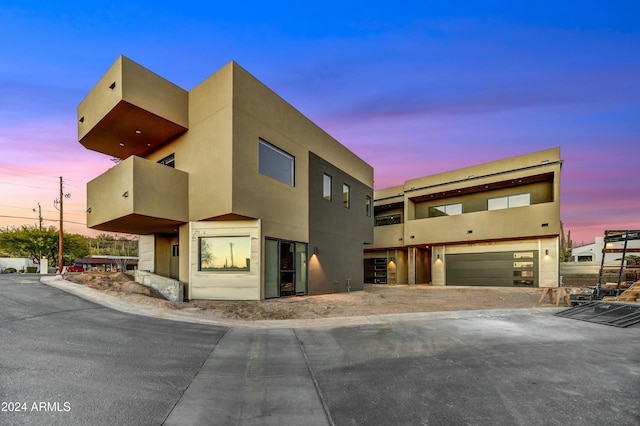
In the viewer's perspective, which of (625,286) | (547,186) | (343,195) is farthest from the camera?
(547,186)

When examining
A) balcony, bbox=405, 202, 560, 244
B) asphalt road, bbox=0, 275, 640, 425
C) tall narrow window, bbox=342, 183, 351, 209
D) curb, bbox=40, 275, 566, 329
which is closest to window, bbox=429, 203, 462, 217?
balcony, bbox=405, 202, 560, 244

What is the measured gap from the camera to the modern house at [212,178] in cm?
1252

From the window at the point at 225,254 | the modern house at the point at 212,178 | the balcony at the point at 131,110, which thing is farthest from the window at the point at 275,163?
the balcony at the point at 131,110

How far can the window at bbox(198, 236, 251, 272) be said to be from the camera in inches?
516

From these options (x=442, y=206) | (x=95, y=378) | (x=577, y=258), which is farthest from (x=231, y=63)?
(x=577, y=258)

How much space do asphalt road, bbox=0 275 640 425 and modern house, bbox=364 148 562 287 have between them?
1804 centimetres

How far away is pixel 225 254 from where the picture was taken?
13266 millimetres

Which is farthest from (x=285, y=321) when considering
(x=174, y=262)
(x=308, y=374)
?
(x=174, y=262)

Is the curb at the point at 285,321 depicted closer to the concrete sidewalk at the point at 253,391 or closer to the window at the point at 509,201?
the concrete sidewalk at the point at 253,391

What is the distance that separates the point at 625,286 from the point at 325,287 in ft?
42.4

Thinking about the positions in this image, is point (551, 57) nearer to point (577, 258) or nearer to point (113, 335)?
point (113, 335)

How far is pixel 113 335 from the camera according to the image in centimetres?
631

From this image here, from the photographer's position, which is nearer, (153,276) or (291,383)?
(291,383)

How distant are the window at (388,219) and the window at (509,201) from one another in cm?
866
